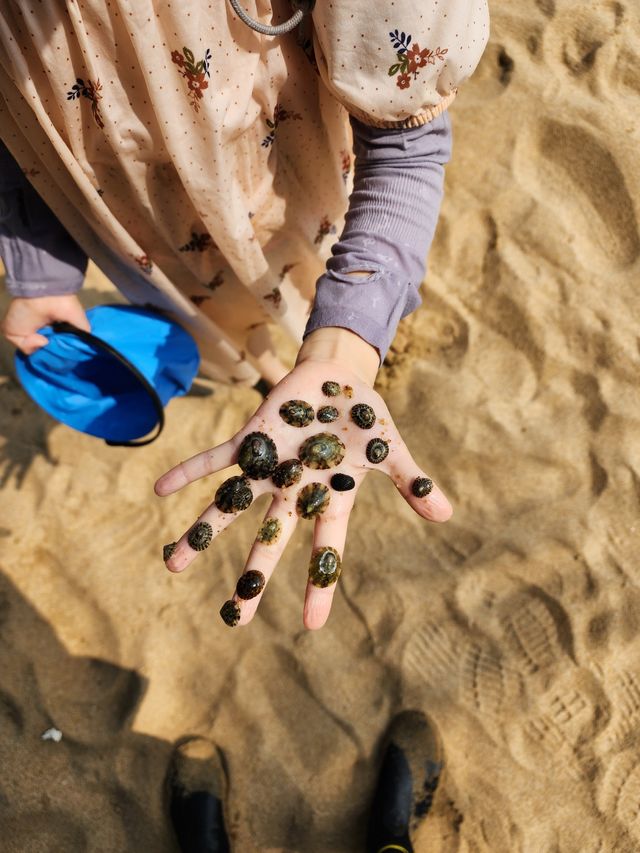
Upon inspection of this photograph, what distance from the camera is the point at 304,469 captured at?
1.39 m

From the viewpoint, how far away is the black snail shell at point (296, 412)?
1392 mm

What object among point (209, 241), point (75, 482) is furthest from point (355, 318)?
point (75, 482)

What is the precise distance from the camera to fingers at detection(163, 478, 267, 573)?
137 cm

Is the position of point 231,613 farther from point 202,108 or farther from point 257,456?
point 202,108

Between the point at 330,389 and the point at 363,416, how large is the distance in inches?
3.6

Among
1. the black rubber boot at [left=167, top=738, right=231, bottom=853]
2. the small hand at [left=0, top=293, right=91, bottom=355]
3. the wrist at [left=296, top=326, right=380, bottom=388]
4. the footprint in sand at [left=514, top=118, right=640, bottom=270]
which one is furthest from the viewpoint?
the footprint in sand at [left=514, top=118, right=640, bottom=270]

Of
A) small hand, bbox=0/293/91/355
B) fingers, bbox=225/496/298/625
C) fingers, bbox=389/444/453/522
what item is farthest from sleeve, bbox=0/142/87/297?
fingers, bbox=389/444/453/522

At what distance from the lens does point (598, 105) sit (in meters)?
2.80

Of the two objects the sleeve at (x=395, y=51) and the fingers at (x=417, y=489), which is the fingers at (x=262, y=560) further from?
the sleeve at (x=395, y=51)

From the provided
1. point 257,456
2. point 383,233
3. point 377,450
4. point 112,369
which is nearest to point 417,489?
point 377,450

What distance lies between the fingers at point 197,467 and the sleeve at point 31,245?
0.89m

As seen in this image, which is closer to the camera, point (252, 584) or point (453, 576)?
point (252, 584)

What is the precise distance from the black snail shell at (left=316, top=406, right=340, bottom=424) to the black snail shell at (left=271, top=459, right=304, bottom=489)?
0.11 metres

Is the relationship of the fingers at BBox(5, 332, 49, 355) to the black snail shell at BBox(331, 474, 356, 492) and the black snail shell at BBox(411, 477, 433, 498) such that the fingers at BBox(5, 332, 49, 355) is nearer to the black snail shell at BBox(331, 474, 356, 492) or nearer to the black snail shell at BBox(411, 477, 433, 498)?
the black snail shell at BBox(331, 474, 356, 492)
